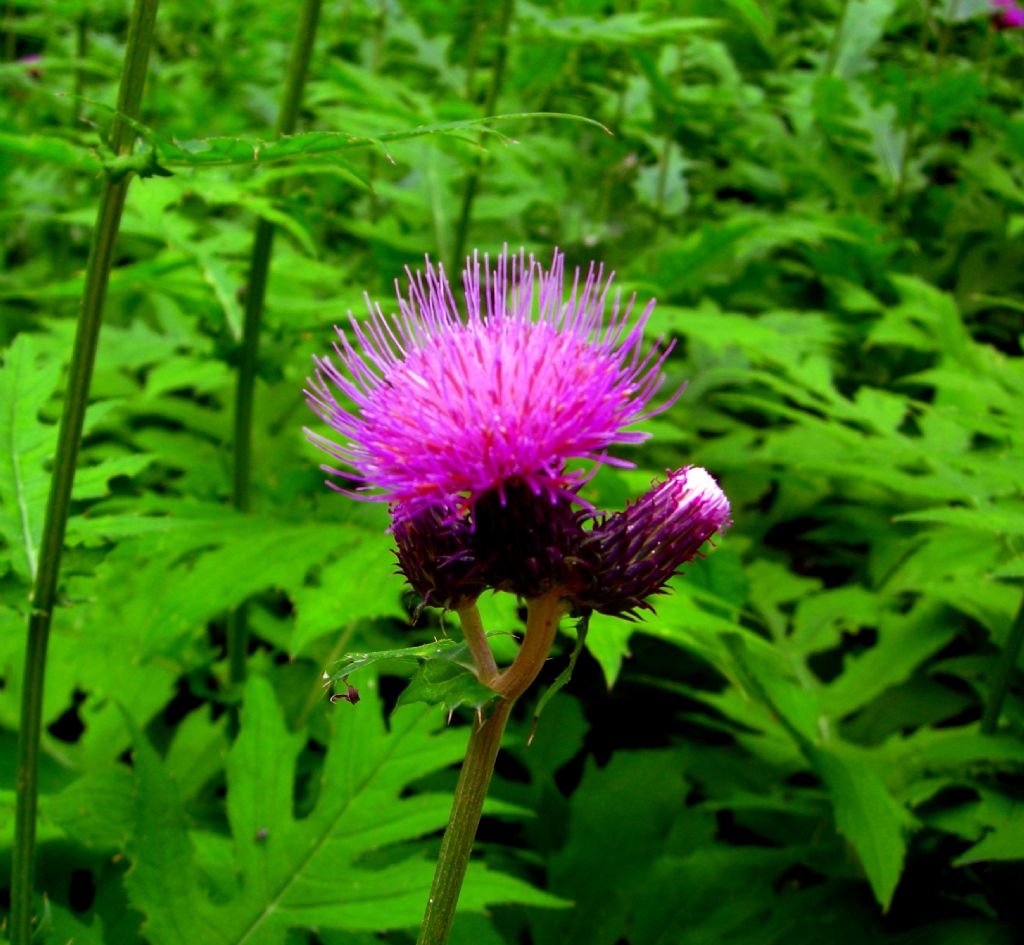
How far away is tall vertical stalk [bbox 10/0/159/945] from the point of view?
1499 millimetres

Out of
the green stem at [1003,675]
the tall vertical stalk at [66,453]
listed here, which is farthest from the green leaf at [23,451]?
the green stem at [1003,675]

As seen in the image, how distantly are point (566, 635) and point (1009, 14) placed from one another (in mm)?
5639

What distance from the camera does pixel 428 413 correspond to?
4.07 feet

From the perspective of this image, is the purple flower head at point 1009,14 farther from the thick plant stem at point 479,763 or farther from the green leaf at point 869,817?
the thick plant stem at point 479,763

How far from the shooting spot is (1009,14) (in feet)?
18.5

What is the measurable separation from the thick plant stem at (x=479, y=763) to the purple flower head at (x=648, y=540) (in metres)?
0.06

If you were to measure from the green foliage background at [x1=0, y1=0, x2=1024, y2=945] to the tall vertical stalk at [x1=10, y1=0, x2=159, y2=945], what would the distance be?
0.08m

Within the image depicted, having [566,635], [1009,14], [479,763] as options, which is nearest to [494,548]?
[479,763]

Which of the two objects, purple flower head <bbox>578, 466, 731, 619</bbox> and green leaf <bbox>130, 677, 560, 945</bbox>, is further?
green leaf <bbox>130, 677, 560, 945</bbox>

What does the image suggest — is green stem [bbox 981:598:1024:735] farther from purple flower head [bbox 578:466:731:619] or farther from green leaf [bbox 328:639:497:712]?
green leaf [bbox 328:639:497:712]

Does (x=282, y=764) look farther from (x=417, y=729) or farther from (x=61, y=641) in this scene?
(x=61, y=641)

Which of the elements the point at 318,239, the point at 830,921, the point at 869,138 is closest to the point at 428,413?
the point at 830,921

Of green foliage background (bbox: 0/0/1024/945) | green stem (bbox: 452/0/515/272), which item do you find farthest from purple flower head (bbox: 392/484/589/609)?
green stem (bbox: 452/0/515/272)

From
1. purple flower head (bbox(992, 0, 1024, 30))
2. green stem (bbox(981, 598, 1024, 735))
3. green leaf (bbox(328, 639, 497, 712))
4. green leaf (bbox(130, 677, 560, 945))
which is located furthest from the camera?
purple flower head (bbox(992, 0, 1024, 30))
